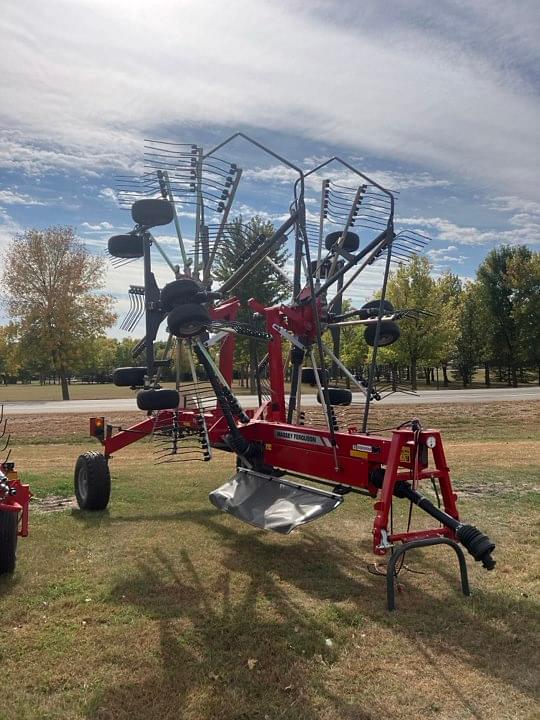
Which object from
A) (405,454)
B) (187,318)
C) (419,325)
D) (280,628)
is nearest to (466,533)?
(405,454)

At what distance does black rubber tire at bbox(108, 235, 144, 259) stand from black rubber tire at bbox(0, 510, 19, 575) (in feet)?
9.17

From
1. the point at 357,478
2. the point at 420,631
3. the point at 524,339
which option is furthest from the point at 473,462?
the point at 524,339

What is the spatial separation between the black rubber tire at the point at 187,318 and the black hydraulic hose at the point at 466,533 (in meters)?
2.23

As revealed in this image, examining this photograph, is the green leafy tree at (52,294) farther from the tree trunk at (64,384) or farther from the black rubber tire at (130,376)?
the black rubber tire at (130,376)

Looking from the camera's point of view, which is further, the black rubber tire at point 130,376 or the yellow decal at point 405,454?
the black rubber tire at point 130,376

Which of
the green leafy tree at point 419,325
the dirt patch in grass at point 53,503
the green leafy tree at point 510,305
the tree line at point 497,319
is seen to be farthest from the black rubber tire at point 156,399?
the green leafy tree at point 510,305

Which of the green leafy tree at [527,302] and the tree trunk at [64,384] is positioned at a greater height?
the green leafy tree at [527,302]

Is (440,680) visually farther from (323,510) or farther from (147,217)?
(147,217)

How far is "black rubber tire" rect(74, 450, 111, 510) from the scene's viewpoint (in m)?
8.17

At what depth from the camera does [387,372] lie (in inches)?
269

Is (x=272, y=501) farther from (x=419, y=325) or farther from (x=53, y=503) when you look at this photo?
(x=419, y=325)

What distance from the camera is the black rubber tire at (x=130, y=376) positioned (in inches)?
286

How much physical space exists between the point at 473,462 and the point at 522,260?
1724 inches

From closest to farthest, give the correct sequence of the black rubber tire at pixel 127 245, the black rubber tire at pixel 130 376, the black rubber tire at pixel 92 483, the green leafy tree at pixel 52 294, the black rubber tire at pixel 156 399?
the black rubber tire at pixel 156 399, the black rubber tire at pixel 127 245, the black rubber tire at pixel 130 376, the black rubber tire at pixel 92 483, the green leafy tree at pixel 52 294
